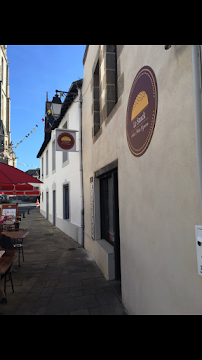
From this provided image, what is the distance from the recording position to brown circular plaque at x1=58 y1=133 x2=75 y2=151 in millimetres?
7797

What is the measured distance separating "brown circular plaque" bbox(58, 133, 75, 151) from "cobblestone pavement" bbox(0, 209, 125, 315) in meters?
3.73

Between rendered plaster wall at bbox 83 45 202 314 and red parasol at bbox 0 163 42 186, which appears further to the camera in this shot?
red parasol at bbox 0 163 42 186

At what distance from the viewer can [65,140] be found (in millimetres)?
7887

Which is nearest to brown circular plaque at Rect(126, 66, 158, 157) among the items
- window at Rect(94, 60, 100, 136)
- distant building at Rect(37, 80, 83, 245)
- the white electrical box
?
the white electrical box

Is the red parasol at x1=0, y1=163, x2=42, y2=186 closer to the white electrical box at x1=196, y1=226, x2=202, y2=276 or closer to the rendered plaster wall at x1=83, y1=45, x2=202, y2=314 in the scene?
the rendered plaster wall at x1=83, y1=45, x2=202, y2=314

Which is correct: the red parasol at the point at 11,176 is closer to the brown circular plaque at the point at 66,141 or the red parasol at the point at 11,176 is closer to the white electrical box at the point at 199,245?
the brown circular plaque at the point at 66,141

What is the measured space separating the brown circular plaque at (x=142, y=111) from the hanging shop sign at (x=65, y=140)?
15.5 feet

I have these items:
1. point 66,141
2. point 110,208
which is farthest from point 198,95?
point 66,141

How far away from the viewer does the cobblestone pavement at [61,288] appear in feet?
11.9

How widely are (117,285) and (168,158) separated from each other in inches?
133

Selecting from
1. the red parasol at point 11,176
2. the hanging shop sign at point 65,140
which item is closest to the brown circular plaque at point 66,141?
the hanging shop sign at point 65,140
